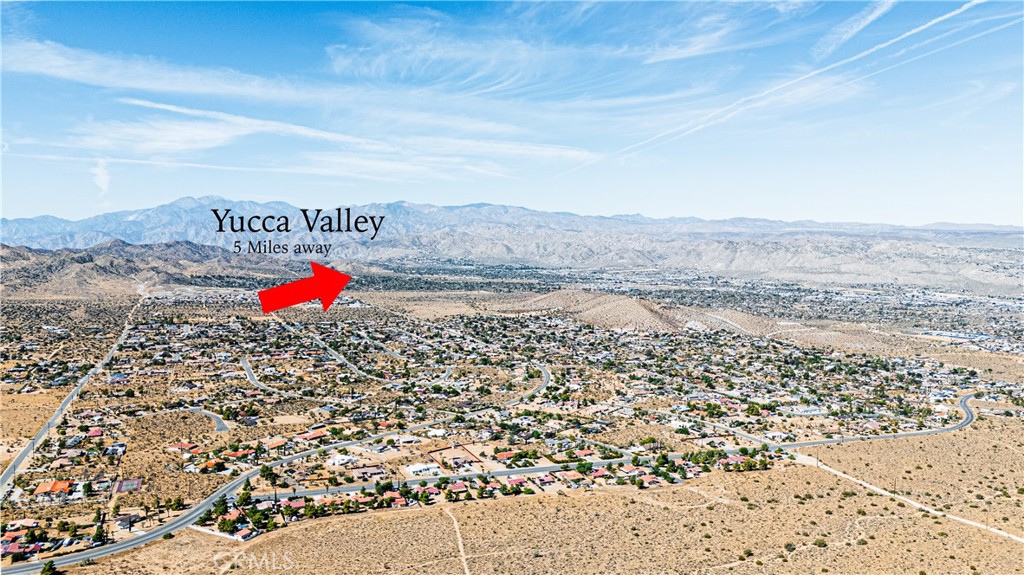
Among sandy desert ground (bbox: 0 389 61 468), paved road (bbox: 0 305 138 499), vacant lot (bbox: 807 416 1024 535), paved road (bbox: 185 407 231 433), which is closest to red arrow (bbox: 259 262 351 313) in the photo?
paved road (bbox: 0 305 138 499)

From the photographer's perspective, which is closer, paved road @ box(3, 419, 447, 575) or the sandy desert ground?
paved road @ box(3, 419, 447, 575)

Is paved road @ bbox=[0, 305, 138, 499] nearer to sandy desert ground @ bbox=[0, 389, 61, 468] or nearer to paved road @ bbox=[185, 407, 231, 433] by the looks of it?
sandy desert ground @ bbox=[0, 389, 61, 468]

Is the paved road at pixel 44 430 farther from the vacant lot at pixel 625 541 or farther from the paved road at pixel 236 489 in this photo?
the vacant lot at pixel 625 541

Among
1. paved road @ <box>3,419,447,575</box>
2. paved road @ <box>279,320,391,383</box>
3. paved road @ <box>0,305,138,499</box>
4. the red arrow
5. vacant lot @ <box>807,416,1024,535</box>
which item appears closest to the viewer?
paved road @ <box>3,419,447,575</box>

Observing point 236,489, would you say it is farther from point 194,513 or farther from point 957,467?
point 957,467

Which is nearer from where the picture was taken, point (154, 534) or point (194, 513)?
point (154, 534)

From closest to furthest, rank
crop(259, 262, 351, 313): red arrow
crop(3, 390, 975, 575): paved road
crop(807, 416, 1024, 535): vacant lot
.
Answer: crop(3, 390, 975, 575): paved road < crop(259, 262, 351, 313): red arrow < crop(807, 416, 1024, 535): vacant lot

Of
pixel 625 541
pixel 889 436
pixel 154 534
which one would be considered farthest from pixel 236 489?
pixel 889 436

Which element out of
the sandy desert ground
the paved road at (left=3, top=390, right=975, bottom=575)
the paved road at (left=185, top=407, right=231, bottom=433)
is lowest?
the paved road at (left=185, top=407, right=231, bottom=433)

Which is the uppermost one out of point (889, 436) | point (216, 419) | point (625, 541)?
point (625, 541)
